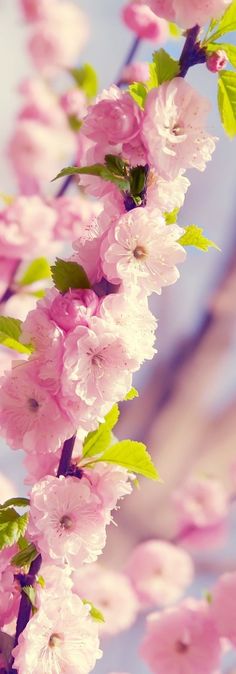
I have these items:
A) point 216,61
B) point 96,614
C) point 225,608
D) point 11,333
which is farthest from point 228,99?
point 225,608

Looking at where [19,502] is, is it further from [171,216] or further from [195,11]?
[195,11]

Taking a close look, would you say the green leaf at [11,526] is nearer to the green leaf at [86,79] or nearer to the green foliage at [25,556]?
the green foliage at [25,556]

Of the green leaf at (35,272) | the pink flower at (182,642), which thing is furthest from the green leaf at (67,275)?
the pink flower at (182,642)

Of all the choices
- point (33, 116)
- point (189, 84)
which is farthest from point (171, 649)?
point (33, 116)

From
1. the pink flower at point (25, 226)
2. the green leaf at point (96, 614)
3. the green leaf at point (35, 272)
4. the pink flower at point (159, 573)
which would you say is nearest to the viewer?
the green leaf at point (96, 614)

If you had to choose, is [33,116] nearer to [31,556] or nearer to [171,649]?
[171,649]

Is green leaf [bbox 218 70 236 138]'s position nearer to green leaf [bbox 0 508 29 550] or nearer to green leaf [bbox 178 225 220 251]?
green leaf [bbox 178 225 220 251]

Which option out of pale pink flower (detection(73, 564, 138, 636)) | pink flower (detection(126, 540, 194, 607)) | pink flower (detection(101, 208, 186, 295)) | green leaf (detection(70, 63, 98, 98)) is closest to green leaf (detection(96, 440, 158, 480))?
pink flower (detection(101, 208, 186, 295))
